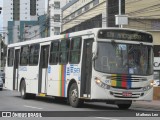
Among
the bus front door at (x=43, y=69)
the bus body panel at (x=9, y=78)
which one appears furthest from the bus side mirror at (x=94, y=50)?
the bus body panel at (x=9, y=78)

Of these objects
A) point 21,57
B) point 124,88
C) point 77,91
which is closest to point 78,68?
point 77,91

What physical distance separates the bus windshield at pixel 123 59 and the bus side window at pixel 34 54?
6875 millimetres

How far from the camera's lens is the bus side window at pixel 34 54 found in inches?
951

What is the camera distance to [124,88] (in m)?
18.0

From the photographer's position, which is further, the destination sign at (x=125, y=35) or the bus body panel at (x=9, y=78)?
the bus body panel at (x=9, y=78)

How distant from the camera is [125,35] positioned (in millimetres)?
18516

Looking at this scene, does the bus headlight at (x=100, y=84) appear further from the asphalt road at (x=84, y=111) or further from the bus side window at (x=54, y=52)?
the bus side window at (x=54, y=52)

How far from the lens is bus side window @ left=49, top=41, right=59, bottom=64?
21.5 metres

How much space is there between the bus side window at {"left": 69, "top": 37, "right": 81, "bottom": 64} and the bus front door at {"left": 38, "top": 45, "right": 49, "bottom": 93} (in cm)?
321

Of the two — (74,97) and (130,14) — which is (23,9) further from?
(74,97)

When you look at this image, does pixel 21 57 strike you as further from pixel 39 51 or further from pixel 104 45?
pixel 104 45

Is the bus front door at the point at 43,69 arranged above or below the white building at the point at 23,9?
below

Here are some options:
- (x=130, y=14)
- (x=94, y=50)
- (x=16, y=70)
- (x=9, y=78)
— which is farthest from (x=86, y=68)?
(x=130, y=14)

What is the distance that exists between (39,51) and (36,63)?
0.75 meters
